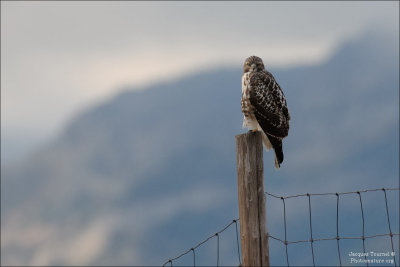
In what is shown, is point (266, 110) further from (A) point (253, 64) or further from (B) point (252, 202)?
(B) point (252, 202)

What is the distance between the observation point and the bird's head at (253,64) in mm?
11109

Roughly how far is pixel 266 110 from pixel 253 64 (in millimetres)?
1447

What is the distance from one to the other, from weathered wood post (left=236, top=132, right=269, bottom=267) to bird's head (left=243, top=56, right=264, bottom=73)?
4979 millimetres

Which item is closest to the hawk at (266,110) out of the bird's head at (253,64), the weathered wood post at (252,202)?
the bird's head at (253,64)

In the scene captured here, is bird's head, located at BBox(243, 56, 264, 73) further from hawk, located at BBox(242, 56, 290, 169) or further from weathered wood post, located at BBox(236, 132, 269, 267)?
weathered wood post, located at BBox(236, 132, 269, 267)

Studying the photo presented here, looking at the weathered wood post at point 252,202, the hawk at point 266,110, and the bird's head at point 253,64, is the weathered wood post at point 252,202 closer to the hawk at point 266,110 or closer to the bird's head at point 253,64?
the hawk at point 266,110

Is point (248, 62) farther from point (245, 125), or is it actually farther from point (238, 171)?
point (238, 171)

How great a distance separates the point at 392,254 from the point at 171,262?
308cm

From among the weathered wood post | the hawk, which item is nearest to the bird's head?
the hawk

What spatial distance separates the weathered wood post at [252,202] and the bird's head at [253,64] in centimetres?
498

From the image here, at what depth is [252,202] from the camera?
616 cm

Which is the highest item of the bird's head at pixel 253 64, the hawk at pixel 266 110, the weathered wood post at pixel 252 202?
the bird's head at pixel 253 64

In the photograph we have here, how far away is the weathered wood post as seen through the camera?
20.0ft

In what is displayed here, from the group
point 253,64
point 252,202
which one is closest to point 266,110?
point 253,64
